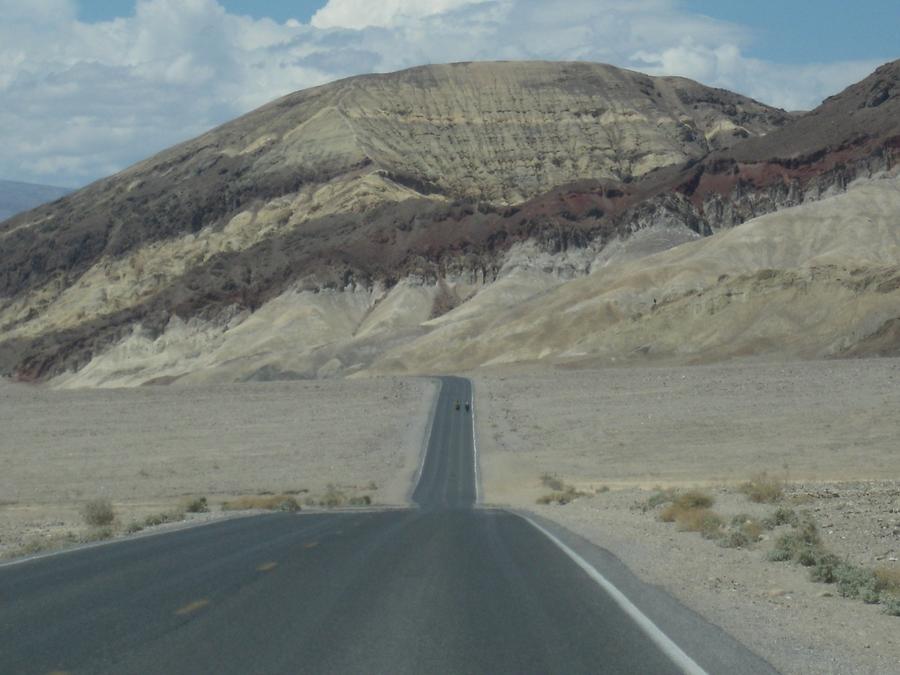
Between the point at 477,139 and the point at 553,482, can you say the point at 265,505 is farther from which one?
the point at 477,139

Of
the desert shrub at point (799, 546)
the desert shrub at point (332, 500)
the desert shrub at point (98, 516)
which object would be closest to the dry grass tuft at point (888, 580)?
the desert shrub at point (799, 546)

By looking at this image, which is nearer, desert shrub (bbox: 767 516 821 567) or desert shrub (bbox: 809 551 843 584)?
desert shrub (bbox: 809 551 843 584)

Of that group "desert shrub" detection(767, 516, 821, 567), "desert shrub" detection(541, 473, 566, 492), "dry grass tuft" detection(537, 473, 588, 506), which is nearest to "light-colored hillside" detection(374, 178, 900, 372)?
"desert shrub" detection(541, 473, 566, 492)

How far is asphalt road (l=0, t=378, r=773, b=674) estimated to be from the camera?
8570 mm

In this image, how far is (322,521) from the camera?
23438mm

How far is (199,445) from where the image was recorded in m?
60.4

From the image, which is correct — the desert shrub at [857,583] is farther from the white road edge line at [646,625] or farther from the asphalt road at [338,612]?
the white road edge line at [646,625]

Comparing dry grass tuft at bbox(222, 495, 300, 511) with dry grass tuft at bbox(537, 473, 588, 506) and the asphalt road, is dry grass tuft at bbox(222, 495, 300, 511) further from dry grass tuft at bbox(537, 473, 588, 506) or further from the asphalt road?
the asphalt road

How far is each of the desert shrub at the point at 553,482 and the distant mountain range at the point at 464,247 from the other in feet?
127

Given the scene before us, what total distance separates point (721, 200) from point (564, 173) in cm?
4516

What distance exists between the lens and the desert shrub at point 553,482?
42000mm

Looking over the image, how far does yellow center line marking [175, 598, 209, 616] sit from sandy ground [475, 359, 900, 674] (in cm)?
446

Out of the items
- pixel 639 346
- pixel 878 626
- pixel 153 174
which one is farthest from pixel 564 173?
pixel 878 626

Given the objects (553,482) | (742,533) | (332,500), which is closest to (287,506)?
(332,500)
